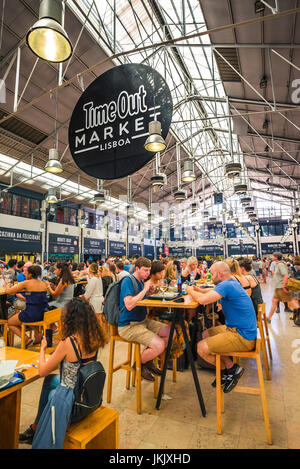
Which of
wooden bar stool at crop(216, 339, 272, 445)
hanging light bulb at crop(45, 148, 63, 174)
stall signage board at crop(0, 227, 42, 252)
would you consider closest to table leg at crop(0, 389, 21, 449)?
wooden bar stool at crop(216, 339, 272, 445)

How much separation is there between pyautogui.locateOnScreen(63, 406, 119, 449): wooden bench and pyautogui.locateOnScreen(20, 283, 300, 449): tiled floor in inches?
23.4

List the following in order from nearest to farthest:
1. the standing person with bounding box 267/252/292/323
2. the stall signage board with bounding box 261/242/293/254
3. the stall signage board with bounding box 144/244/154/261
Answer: the standing person with bounding box 267/252/292/323
the stall signage board with bounding box 144/244/154/261
the stall signage board with bounding box 261/242/293/254

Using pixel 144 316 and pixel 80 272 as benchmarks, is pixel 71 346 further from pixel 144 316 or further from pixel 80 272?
pixel 80 272

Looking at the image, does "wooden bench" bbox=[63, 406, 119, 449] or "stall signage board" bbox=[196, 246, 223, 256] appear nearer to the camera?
"wooden bench" bbox=[63, 406, 119, 449]

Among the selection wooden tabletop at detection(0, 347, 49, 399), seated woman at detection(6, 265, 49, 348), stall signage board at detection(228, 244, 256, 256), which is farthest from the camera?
stall signage board at detection(228, 244, 256, 256)

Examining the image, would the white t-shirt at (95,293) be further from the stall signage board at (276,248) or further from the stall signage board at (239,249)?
the stall signage board at (276,248)

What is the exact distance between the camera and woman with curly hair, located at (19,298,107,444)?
1.60 meters

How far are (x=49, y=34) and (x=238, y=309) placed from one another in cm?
277

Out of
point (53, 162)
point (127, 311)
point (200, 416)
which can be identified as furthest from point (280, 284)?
point (53, 162)

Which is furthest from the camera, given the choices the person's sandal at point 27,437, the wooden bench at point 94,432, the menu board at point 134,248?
the menu board at point 134,248

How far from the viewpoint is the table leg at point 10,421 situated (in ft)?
5.46

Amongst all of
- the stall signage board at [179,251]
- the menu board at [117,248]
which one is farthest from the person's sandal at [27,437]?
the stall signage board at [179,251]

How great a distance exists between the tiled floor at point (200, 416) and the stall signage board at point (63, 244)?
593 inches

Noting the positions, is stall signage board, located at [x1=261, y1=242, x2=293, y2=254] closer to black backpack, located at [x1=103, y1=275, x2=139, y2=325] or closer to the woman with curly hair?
black backpack, located at [x1=103, y1=275, x2=139, y2=325]
